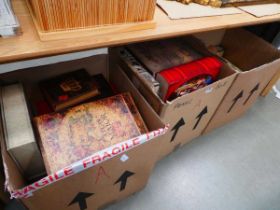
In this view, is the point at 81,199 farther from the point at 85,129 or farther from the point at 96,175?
the point at 85,129

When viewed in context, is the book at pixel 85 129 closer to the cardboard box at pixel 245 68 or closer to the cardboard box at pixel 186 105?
the cardboard box at pixel 186 105

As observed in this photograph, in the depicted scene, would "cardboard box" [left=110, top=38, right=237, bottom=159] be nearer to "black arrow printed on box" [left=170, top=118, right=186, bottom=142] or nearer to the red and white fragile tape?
"black arrow printed on box" [left=170, top=118, right=186, bottom=142]

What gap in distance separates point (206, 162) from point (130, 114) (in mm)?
699

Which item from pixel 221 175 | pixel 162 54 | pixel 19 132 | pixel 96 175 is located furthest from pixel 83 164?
pixel 221 175

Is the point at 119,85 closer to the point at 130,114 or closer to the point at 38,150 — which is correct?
the point at 130,114

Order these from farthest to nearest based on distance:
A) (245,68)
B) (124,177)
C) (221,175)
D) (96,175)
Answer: (245,68)
(221,175)
(124,177)
(96,175)

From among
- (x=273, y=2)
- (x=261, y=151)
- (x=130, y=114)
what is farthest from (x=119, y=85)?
(x=261, y=151)

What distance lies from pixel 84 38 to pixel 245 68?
3.97 feet

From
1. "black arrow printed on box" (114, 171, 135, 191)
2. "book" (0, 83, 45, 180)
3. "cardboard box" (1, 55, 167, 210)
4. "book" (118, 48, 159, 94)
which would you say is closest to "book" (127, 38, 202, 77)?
"book" (118, 48, 159, 94)

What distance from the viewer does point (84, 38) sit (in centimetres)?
58

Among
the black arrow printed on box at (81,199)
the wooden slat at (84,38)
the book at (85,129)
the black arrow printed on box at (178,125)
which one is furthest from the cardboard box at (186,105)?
the black arrow printed on box at (81,199)

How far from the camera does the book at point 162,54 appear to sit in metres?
0.94

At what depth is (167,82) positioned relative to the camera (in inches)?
33.0

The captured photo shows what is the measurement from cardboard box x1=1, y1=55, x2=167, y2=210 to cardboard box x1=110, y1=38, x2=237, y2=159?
44mm
